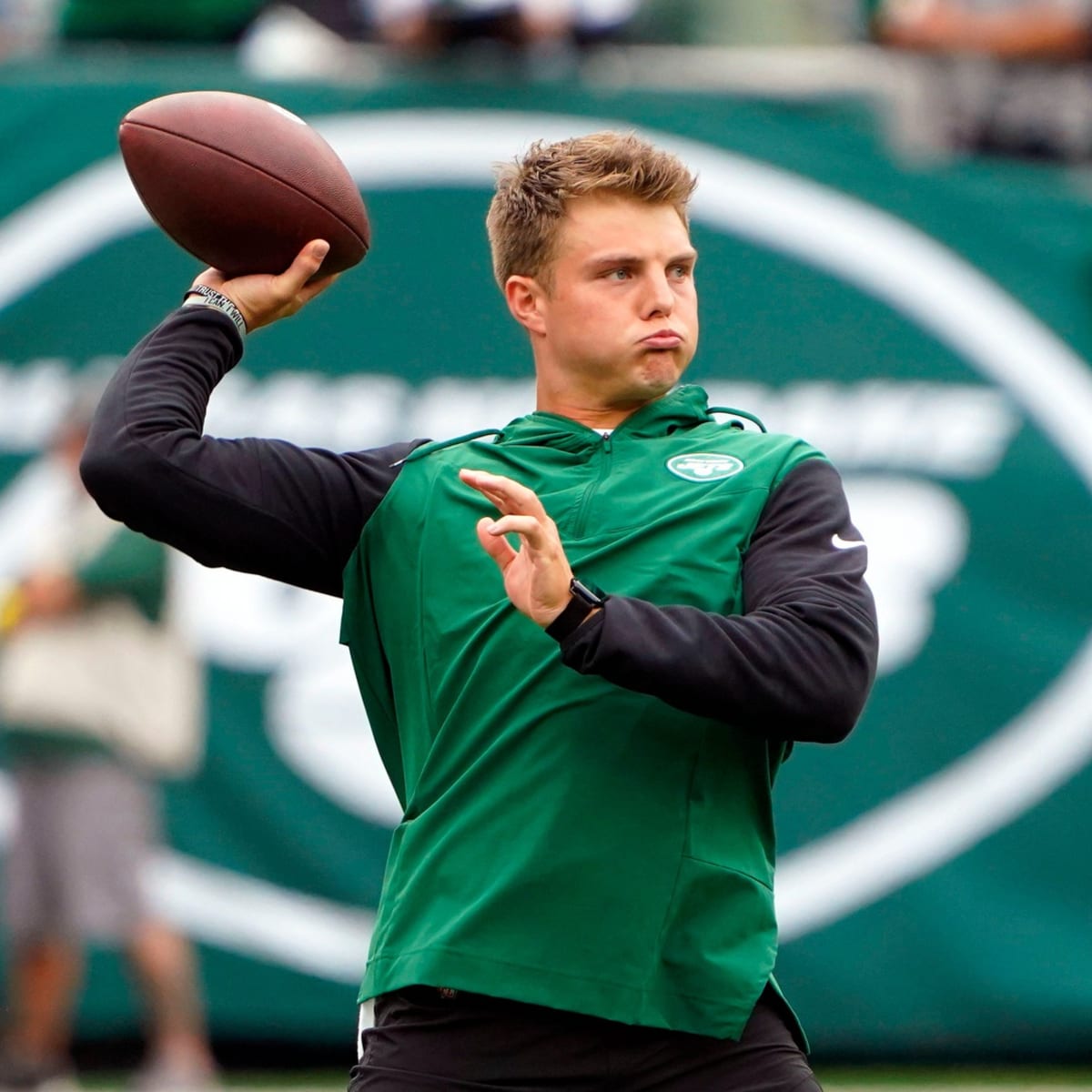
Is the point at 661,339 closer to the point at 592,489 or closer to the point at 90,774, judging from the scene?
A: the point at 592,489

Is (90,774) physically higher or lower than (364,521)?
lower

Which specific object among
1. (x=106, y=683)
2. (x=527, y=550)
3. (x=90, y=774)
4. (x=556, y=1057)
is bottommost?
(x=90, y=774)

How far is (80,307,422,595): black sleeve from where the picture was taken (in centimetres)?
271

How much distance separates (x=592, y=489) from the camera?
277 cm

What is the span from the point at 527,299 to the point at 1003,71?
17.0ft

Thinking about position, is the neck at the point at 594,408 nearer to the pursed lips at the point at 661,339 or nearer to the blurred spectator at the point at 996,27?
the pursed lips at the point at 661,339

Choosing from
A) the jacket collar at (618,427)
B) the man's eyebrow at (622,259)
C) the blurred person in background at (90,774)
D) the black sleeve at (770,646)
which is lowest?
the blurred person in background at (90,774)

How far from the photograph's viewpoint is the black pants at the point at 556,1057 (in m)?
2.55

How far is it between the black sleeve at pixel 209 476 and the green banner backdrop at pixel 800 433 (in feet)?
12.7

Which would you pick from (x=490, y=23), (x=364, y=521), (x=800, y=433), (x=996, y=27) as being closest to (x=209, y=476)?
(x=364, y=521)

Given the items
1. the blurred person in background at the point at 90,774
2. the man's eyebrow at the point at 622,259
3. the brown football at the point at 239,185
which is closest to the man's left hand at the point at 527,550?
the man's eyebrow at the point at 622,259

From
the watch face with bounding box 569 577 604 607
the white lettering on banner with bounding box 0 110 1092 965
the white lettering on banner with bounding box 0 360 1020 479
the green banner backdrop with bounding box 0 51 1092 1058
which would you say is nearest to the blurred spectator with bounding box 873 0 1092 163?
the green banner backdrop with bounding box 0 51 1092 1058

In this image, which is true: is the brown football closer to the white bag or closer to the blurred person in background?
the blurred person in background

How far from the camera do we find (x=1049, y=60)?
787 cm
